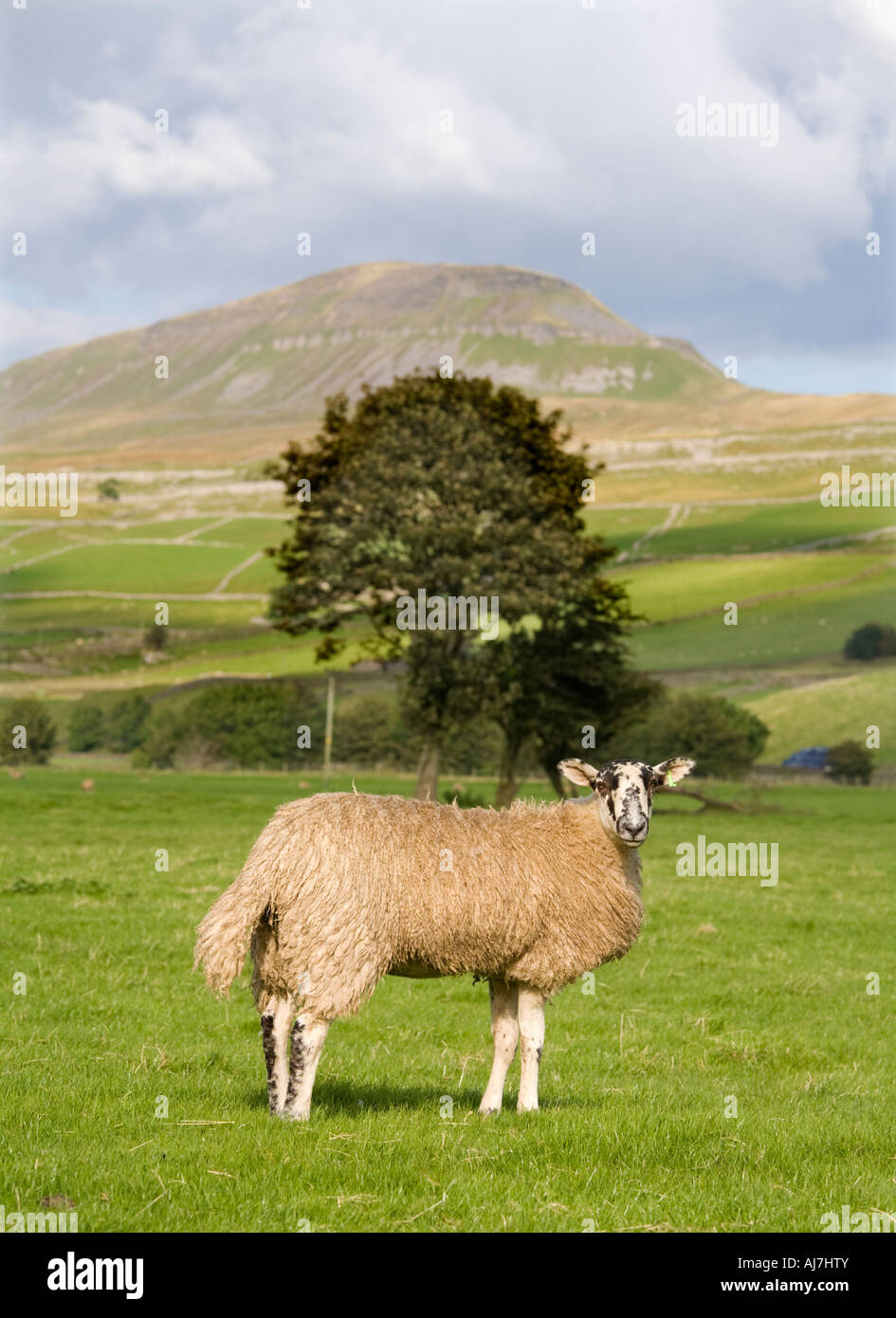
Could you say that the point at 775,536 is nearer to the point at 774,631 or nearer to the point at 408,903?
the point at 774,631

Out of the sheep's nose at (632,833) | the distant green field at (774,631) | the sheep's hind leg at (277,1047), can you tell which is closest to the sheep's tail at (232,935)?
the sheep's hind leg at (277,1047)

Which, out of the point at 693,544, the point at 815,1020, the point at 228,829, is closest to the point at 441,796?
the point at 228,829

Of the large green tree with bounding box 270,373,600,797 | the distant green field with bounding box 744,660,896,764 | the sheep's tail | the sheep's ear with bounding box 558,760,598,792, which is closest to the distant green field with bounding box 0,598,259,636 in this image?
the distant green field with bounding box 744,660,896,764

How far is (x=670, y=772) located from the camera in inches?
429

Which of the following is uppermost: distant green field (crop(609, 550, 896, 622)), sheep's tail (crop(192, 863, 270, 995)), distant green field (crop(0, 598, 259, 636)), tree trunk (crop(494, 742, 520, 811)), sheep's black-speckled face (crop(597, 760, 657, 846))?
distant green field (crop(609, 550, 896, 622))

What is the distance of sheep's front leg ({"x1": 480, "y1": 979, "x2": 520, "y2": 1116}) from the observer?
10516 mm

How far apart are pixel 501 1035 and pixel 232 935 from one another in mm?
2416

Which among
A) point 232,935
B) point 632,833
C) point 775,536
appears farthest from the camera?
point 775,536

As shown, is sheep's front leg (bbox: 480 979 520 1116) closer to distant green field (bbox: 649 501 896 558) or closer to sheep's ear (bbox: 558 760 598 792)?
sheep's ear (bbox: 558 760 598 792)

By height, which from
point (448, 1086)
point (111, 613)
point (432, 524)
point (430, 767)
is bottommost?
point (430, 767)

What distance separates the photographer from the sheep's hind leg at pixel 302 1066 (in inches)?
379

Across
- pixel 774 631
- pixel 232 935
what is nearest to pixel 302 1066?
pixel 232 935

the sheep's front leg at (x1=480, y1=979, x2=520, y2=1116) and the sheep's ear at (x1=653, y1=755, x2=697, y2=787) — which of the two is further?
the sheep's ear at (x1=653, y1=755, x2=697, y2=787)

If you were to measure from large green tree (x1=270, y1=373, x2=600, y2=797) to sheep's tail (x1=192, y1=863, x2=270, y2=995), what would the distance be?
1380 inches
